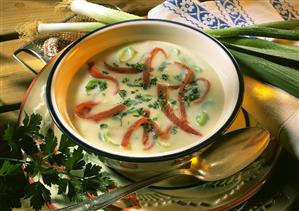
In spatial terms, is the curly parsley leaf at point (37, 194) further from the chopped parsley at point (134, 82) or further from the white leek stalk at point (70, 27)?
the white leek stalk at point (70, 27)

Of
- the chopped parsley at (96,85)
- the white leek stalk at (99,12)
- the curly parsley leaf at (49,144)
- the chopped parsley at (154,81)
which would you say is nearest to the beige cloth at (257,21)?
the white leek stalk at (99,12)

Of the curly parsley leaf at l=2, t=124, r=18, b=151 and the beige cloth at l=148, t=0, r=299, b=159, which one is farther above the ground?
the beige cloth at l=148, t=0, r=299, b=159

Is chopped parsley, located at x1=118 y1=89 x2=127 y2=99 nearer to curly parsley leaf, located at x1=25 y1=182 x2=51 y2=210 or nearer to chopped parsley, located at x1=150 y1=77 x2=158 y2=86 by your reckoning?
chopped parsley, located at x1=150 y1=77 x2=158 y2=86

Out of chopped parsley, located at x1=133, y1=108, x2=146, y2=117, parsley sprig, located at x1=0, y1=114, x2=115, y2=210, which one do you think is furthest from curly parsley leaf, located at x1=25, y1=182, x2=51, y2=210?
chopped parsley, located at x1=133, y1=108, x2=146, y2=117

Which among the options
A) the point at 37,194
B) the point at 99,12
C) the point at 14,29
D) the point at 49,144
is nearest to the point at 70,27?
the point at 99,12

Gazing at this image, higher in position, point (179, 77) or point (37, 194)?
point (179, 77)

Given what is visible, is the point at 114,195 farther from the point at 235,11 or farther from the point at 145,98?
the point at 235,11

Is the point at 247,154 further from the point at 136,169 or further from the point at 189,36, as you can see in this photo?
the point at 189,36

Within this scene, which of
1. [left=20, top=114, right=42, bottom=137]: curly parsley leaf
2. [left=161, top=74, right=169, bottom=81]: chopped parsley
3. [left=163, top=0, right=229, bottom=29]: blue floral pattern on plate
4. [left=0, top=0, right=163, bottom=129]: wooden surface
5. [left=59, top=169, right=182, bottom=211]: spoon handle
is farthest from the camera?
[left=163, top=0, right=229, bottom=29]: blue floral pattern on plate
